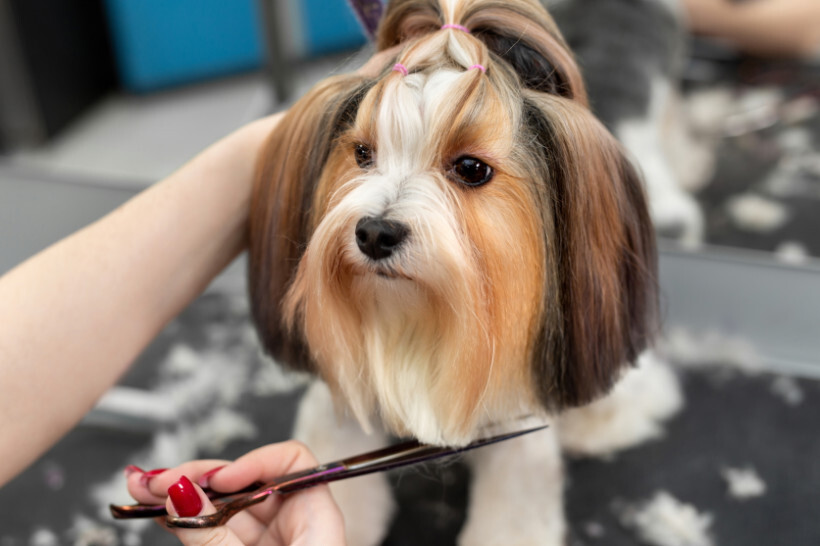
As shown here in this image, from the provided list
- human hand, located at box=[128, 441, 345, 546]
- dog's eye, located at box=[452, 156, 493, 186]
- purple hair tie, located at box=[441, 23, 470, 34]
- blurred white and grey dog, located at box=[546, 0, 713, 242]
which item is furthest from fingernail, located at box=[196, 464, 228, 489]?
blurred white and grey dog, located at box=[546, 0, 713, 242]

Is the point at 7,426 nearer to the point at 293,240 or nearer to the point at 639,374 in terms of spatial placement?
the point at 293,240

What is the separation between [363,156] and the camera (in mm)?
699

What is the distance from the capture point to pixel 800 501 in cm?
83

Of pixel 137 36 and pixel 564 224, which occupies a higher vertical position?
pixel 564 224

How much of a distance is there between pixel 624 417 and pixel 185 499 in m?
0.56

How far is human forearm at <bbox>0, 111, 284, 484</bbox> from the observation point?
762 millimetres

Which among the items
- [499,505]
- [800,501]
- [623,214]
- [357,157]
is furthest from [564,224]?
[800,501]

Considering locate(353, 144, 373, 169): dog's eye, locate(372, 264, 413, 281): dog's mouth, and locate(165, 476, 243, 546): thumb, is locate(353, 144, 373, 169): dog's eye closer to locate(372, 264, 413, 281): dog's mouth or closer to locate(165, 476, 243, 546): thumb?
locate(372, 264, 413, 281): dog's mouth

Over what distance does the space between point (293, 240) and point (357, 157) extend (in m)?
0.12

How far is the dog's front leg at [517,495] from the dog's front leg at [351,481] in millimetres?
97

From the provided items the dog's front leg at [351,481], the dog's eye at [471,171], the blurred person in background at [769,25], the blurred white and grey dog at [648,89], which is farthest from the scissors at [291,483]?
the blurred person in background at [769,25]

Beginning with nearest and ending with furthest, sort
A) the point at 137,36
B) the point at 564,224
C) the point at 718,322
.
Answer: the point at 564,224 → the point at 718,322 → the point at 137,36

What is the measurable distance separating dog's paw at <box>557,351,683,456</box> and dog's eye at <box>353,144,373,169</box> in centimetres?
41

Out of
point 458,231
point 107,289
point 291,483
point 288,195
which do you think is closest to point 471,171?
point 458,231
